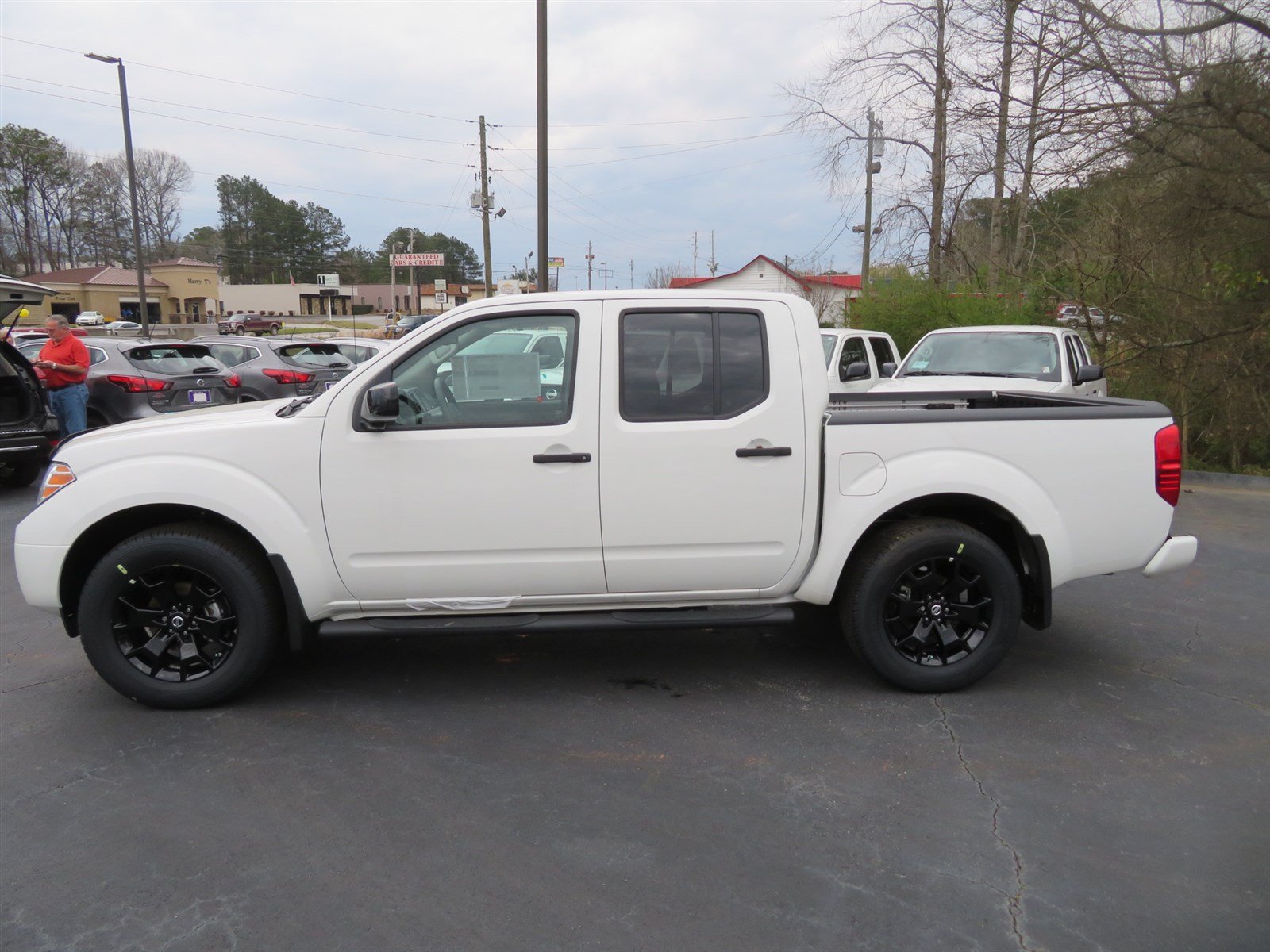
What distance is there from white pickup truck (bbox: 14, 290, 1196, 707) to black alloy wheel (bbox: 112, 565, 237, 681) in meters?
0.01

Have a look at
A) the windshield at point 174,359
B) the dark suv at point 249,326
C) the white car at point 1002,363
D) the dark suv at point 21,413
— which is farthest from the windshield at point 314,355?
the dark suv at point 249,326

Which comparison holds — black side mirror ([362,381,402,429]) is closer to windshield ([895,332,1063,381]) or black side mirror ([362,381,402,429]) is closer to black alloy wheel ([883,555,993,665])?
black alloy wheel ([883,555,993,665])

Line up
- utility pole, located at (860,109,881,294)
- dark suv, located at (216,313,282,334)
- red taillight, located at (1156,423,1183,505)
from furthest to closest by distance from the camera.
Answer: dark suv, located at (216,313,282,334)
utility pole, located at (860,109,881,294)
red taillight, located at (1156,423,1183,505)

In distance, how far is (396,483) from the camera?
4125mm

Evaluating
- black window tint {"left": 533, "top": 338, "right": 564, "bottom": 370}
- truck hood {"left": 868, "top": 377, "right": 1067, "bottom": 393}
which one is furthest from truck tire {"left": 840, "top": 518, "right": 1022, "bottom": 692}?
truck hood {"left": 868, "top": 377, "right": 1067, "bottom": 393}

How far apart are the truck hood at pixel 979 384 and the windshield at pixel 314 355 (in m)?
10.8

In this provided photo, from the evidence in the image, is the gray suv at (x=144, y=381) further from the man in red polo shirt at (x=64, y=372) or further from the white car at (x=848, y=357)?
the white car at (x=848, y=357)

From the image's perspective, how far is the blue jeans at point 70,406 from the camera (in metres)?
10.1

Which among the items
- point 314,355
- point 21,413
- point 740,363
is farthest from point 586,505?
point 314,355

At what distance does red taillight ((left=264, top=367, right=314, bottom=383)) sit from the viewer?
15102 mm

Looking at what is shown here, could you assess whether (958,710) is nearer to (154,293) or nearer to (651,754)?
(651,754)

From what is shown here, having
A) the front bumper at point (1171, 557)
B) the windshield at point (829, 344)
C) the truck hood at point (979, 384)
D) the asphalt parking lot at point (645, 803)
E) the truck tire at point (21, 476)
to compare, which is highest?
the windshield at point (829, 344)

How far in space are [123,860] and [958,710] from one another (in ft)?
11.4

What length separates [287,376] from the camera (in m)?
15.2
